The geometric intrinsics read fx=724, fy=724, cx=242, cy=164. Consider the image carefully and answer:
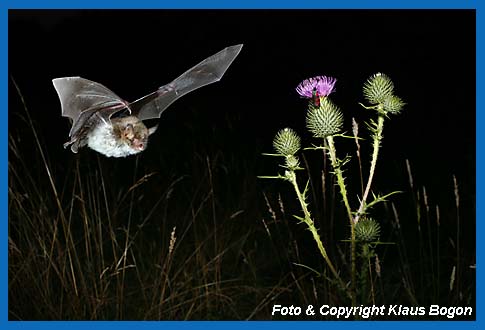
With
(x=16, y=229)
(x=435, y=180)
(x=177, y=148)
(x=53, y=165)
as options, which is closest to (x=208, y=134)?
(x=177, y=148)

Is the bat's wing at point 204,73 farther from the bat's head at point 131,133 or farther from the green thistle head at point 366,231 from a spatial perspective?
the green thistle head at point 366,231

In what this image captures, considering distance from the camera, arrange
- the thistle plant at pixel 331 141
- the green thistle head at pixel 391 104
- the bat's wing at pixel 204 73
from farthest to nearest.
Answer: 1. the bat's wing at pixel 204 73
2. the green thistle head at pixel 391 104
3. the thistle plant at pixel 331 141

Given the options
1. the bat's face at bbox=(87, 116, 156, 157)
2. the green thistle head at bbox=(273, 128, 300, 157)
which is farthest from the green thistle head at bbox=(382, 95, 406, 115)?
the bat's face at bbox=(87, 116, 156, 157)

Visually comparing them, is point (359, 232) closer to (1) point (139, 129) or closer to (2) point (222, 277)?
(1) point (139, 129)

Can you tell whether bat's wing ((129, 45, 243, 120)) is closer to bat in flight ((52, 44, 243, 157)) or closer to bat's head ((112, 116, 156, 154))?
bat in flight ((52, 44, 243, 157))

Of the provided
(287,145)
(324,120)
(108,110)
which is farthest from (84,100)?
(324,120)

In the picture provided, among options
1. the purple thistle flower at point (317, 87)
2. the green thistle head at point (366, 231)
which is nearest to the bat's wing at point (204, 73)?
the purple thistle flower at point (317, 87)

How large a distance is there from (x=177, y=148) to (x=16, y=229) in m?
2.12

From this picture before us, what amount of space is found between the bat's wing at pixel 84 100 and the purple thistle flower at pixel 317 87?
2.33 feet

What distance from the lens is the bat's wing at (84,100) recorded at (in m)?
2.85

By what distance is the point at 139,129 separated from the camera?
2826mm

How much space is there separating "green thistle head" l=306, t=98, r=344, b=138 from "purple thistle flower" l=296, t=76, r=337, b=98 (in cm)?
5

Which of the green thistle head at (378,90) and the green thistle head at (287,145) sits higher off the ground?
the green thistle head at (378,90)

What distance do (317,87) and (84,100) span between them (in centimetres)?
93
